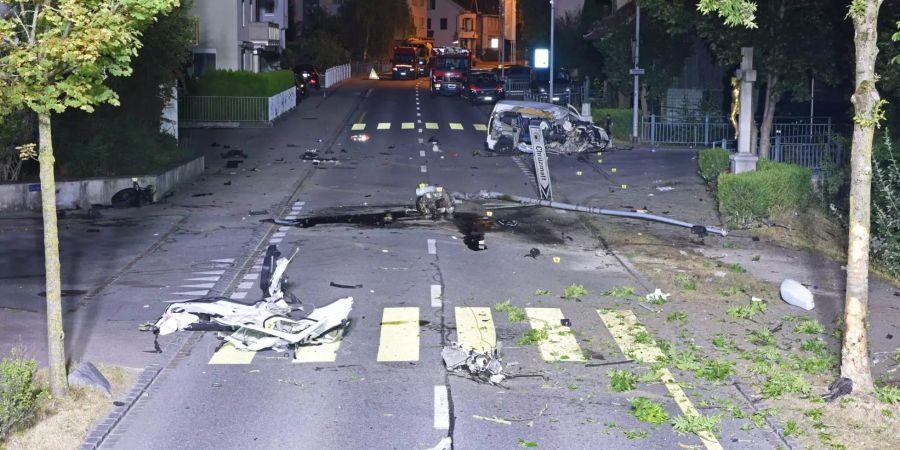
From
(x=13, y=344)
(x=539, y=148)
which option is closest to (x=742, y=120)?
(x=539, y=148)

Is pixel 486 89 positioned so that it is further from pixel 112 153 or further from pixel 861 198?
pixel 861 198

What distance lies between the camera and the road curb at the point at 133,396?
33.6 feet

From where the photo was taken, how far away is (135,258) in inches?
782

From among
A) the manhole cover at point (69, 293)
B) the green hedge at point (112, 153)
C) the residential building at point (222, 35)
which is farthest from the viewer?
the residential building at point (222, 35)

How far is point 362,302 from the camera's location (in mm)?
16047

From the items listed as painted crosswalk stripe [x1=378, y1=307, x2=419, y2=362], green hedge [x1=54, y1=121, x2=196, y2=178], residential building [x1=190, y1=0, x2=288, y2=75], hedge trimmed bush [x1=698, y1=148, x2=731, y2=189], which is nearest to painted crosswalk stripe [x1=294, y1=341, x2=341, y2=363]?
painted crosswalk stripe [x1=378, y1=307, x2=419, y2=362]

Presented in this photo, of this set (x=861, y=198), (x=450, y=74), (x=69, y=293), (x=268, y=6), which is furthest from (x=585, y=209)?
(x=268, y=6)

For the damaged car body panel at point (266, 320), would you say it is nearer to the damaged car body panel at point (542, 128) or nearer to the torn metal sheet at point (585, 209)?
the torn metal sheet at point (585, 209)

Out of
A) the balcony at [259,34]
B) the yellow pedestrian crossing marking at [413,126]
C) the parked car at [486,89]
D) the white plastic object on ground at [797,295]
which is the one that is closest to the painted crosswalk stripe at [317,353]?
the white plastic object on ground at [797,295]

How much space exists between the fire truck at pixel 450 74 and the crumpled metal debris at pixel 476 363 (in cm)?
5186

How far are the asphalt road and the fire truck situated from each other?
3365cm

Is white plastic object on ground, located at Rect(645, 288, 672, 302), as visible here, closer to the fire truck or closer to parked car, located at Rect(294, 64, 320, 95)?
parked car, located at Rect(294, 64, 320, 95)

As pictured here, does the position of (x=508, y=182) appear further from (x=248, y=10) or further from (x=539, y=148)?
(x=248, y=10)

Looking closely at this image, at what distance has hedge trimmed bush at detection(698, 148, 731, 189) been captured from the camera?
26891 millimetres
